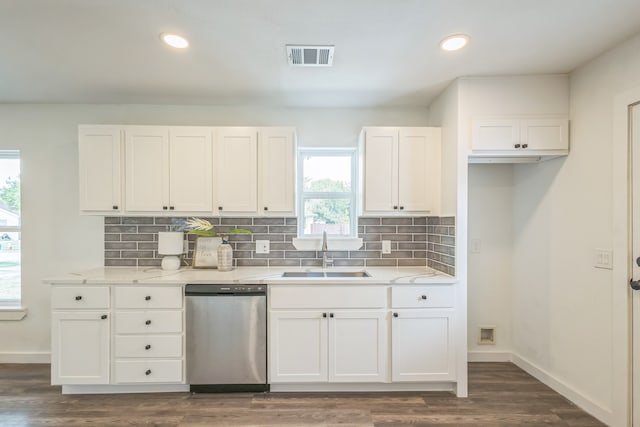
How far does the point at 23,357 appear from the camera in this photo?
2.91 m

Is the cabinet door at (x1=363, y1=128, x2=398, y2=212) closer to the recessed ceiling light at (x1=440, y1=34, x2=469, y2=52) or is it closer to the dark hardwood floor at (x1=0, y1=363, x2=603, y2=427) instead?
the recessed ceiling light at (x1=440, y1=34, x2=469, y2=52)

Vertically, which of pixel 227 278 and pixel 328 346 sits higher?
pixel 227 278

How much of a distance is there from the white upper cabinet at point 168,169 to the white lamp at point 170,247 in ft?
0.84

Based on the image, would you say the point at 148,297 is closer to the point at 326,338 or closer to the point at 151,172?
the point at 151,172

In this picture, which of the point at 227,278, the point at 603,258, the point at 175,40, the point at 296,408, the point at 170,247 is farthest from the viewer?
the point at 170,247

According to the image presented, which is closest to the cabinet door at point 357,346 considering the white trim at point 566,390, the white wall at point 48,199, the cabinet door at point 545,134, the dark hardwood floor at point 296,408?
the dark hardwood floor at point 296,408

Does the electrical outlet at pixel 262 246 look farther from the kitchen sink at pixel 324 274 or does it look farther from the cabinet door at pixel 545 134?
the cabinet door at pixel 545 134

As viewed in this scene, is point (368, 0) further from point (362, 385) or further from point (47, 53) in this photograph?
point (362, 385)

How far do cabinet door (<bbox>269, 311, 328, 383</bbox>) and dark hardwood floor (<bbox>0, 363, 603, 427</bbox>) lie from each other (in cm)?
16

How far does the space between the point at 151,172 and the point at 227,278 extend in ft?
3.81

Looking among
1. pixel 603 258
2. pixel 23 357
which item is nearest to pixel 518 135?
pixel 603 258

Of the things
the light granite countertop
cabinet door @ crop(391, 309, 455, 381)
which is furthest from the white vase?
cabinet door @ crop(391, 309, 455, 381)

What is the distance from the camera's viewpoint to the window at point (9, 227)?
2.99m

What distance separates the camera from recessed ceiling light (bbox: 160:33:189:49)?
1.84m
